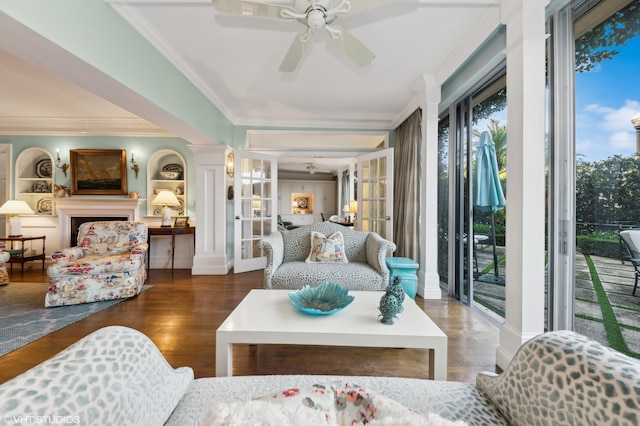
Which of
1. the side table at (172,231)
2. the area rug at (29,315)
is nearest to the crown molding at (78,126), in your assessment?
the side table at (172,231)

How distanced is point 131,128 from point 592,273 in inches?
233

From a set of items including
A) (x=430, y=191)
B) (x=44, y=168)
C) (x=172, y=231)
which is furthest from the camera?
(x=44, y=168)

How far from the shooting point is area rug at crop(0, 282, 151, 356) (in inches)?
84.8

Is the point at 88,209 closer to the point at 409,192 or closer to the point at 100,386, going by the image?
the point at 409,192

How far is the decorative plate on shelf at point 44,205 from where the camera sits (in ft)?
15.6

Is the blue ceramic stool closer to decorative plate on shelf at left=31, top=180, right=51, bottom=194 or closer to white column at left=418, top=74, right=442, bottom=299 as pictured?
white column at left=418, top=74, right=442, bottom=299

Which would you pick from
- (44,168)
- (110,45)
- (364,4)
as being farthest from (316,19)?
(44,168)

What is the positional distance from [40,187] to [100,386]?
6.11 meters

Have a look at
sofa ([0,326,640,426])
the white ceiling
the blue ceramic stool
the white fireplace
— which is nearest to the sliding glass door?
the white ceiling

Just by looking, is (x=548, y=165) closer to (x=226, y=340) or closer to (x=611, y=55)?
(x=611, y=55)

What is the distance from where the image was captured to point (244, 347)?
201cm

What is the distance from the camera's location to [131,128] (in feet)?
15.2

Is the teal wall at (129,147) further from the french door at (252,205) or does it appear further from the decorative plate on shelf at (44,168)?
the french door at (252,205)

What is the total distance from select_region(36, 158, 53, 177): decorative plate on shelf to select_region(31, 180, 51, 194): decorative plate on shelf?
13cm
